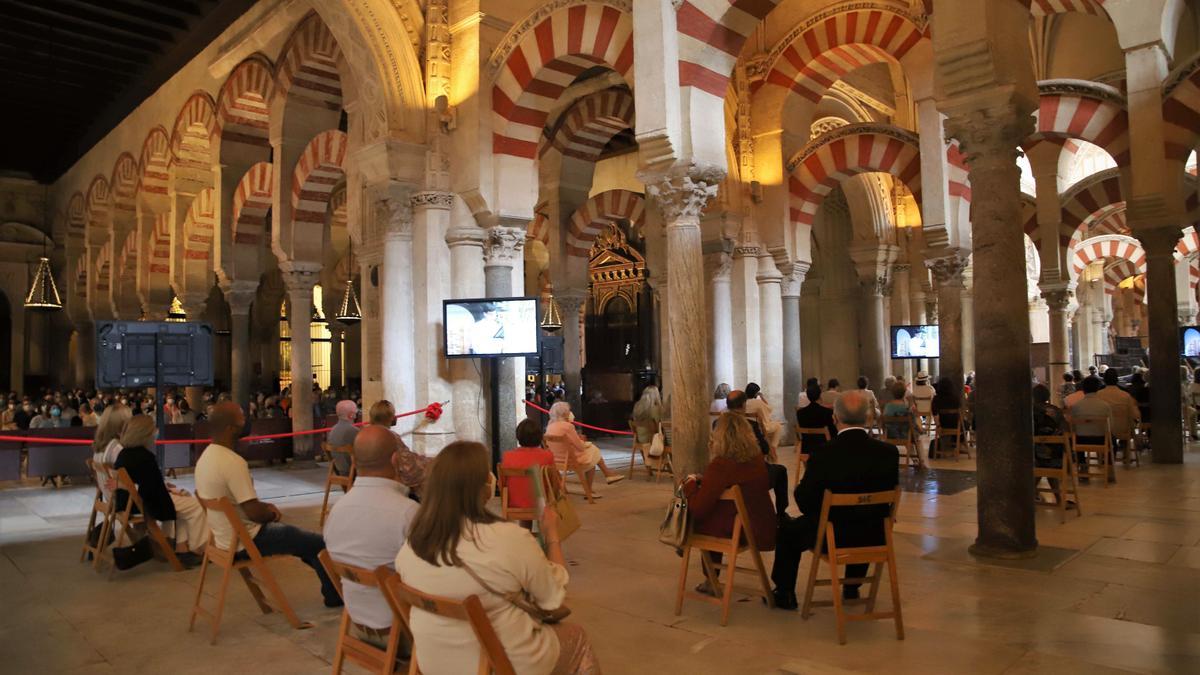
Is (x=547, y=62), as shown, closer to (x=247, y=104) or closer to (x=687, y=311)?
(x=687, y=311)

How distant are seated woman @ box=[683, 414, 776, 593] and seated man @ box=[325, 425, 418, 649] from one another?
4.30ft

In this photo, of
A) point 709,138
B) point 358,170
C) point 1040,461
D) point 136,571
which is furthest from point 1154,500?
point 358,170

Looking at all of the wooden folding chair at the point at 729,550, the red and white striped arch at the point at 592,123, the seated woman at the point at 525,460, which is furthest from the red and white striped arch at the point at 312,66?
the wooden folding chair at the point at 729,550

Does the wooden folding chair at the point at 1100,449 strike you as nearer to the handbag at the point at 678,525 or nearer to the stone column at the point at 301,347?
the handbag at the point at 678,525

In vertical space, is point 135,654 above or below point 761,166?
below

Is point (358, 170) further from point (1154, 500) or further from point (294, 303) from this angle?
point (1154, 500)

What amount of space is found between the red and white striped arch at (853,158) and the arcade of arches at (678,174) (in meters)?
0.03

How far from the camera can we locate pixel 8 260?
1714 centimetres

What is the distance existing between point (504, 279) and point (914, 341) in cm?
594

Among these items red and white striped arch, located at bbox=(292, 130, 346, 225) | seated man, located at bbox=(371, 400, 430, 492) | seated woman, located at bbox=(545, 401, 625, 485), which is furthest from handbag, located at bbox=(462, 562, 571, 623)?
red and white striped arch, located at bbox=(292, 130, 346, 225)

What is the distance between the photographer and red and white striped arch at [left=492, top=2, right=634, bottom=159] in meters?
6.75

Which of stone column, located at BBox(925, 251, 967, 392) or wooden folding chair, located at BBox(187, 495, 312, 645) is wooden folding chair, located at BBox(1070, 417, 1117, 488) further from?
→ wooden folding chair, located at BBox(187, 495, 312, 645)

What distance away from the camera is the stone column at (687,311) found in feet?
17.0

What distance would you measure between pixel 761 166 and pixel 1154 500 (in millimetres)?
5594
